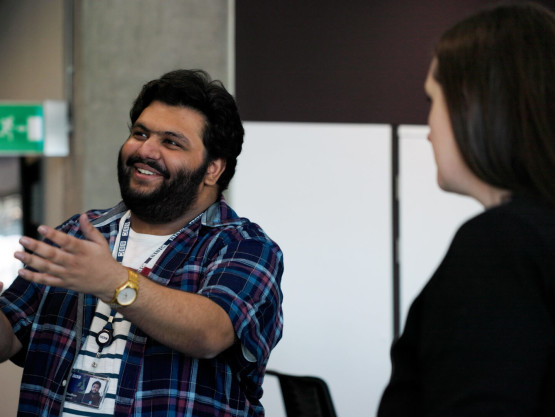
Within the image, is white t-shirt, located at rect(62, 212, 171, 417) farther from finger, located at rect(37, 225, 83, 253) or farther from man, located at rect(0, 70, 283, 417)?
finger, located at rect(37, 225, 83, 253)

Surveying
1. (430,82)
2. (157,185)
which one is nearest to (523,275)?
(430,82)

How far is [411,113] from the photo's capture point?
417 centimetres

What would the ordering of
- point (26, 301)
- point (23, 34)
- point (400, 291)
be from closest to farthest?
point (26, 301)
point (23, 34)
point (400, 291)

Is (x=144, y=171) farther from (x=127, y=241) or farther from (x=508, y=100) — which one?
(x=508, y=100)

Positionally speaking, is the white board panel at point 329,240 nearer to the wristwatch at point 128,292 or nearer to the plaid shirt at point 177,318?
the plaid shirt at point 177,318

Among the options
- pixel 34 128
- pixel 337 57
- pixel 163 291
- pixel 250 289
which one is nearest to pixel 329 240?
pixel 337 57

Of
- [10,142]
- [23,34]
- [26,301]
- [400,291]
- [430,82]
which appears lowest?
[400,291]

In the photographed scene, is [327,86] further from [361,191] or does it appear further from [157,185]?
[157,185]

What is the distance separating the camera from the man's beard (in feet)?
5.97

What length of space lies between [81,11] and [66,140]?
697 millimetres

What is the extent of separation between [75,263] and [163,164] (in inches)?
25.6

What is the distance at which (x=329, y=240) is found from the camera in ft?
13.0

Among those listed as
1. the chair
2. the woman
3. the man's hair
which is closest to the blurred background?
the man's hair

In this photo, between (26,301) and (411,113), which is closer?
(26,301)
